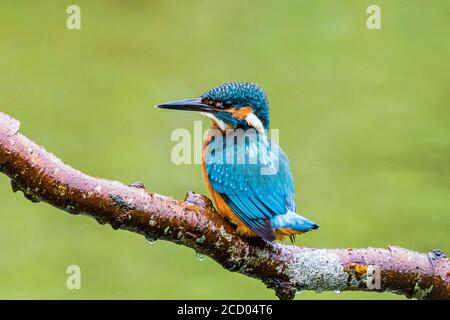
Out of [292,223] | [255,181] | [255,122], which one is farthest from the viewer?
[255,122]

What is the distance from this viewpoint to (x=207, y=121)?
208 inches

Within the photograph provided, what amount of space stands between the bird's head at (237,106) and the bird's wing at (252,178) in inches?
2.5

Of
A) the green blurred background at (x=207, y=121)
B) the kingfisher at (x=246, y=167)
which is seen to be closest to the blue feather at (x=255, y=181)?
the kingfisher at (x=246, y=167)

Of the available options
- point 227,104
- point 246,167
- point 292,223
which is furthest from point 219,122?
point 292,223

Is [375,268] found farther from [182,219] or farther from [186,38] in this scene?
[186,38]

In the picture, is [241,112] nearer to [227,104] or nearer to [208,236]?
[227,104]

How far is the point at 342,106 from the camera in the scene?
577 cm

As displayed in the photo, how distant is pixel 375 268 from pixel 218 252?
41 centimetres

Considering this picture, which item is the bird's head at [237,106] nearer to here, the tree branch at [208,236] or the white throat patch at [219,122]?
the white throat patch at [219,122]

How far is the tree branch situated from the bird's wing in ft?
0.43

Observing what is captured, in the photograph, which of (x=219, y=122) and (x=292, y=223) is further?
(x=219, y=122)

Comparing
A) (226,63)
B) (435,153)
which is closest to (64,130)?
(226,63)

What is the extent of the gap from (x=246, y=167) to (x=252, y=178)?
4cm

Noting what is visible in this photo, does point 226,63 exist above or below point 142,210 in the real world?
above
